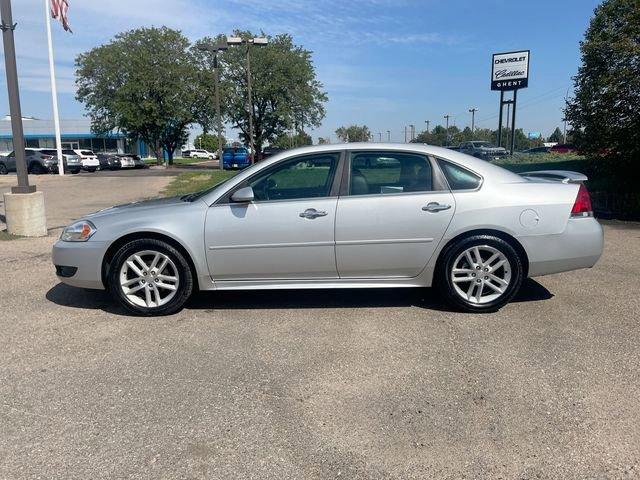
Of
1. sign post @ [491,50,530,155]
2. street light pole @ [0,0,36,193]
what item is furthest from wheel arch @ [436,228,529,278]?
sign post @ [491,50,530,155]

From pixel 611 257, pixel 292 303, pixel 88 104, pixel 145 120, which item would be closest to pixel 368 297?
pixel 292 303

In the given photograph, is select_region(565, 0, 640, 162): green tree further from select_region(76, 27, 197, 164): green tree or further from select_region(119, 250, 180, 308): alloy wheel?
select_region(76, 27, 197, 164): green tree

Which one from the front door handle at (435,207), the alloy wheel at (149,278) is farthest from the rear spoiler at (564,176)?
the alloy wheel at (149,278)

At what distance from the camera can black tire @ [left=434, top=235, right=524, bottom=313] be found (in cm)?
470

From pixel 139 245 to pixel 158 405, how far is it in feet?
6.23

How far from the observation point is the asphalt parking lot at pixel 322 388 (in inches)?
105

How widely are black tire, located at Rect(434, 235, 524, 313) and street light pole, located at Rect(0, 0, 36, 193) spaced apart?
7.22 m

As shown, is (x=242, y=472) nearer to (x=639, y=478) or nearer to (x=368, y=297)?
(x=639, y=478)

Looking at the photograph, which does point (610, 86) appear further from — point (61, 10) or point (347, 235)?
Result: point (61, 10)

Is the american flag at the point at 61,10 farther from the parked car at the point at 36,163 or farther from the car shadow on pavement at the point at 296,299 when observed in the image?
the car shadow on pavement at the point at 296,299

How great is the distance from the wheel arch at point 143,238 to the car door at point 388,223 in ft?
4.36

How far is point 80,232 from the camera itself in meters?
4.82

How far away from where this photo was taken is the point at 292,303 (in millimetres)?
5145

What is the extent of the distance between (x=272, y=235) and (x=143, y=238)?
118 centimetres
